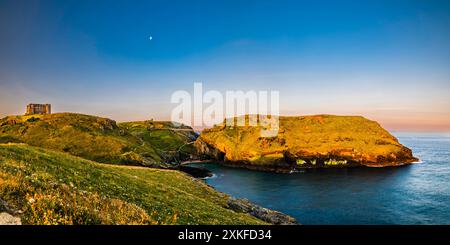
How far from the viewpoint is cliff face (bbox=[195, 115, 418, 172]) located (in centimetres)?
15315

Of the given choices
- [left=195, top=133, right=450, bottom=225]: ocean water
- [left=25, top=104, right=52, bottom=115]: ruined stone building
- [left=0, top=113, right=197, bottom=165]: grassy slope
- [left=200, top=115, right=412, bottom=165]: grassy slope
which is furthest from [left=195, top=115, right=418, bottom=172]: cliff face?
[left=25, top=104, right=52, bottom=115]: ruined stone building

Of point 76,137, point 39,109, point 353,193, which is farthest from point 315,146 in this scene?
point 39,109

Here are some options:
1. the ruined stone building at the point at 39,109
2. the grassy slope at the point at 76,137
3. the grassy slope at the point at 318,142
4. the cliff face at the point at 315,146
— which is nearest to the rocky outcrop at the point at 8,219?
the grassy slope at the point at 76,137

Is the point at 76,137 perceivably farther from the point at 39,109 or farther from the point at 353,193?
the point at 353,193

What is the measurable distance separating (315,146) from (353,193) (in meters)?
80.8

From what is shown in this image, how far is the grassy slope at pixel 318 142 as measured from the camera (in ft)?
519

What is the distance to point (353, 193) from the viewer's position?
87.9 meters

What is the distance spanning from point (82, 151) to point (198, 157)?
87.7m

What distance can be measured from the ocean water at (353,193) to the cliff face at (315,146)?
16.0m
